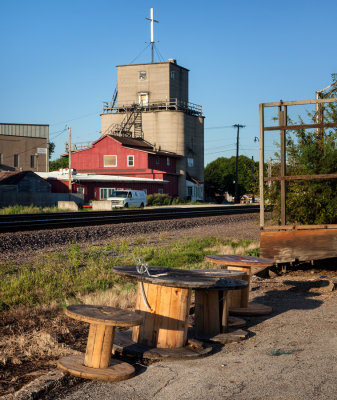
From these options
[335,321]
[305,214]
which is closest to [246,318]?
[335,321]

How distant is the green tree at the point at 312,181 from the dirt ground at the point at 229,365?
3.14 meters

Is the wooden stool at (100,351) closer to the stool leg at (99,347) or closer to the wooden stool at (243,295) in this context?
the stool leg at (99,347)

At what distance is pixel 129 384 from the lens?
449 centimetres

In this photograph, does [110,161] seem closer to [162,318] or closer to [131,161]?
[131,161]

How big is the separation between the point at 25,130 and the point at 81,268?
82979mm

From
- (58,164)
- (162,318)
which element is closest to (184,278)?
(162,318)

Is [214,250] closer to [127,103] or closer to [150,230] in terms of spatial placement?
[150,230]

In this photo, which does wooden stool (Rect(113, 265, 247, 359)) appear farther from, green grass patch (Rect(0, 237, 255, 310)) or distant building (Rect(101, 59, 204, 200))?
distant building (Rect(101, 59, 204, 200))

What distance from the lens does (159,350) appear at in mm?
5297

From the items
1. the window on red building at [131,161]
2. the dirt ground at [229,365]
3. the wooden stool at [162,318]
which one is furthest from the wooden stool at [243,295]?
the window on red building at [131,161]

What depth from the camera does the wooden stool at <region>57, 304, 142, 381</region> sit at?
4598 mm

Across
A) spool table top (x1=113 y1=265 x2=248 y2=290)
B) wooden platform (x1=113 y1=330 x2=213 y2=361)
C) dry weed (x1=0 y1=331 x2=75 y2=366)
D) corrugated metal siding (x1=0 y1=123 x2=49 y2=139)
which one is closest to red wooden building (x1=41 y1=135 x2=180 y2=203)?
corrugated metal siding (x1=0 y1=123 x2=49 y2=139)

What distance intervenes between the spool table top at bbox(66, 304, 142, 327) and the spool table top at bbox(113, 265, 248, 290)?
394mm

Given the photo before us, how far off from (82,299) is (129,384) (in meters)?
4.15
